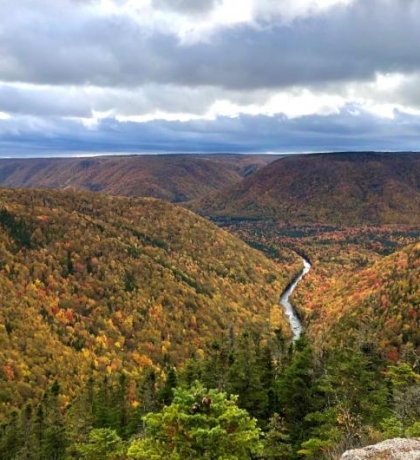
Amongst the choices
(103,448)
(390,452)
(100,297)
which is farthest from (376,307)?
(390,452)

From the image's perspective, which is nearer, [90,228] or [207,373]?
[207,373]

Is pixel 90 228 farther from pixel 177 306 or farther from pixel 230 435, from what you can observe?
pixel 230 435

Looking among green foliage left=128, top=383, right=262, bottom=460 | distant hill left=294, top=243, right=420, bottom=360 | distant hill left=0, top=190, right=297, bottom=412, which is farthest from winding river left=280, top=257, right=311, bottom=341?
green foliage left=128, top=383, right=262, bottom=460

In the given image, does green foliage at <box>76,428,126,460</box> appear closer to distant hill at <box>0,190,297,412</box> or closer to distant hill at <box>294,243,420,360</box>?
distant hill at <box>294,243,420,360</box>

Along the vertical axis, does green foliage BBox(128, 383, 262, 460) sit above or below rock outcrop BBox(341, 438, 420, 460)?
below

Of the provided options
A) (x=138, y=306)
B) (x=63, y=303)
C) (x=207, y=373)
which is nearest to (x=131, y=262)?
(x=138, y=306)

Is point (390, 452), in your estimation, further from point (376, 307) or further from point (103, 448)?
point (376, 307)

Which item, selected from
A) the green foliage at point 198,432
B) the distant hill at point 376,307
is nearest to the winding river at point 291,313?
the distant hill at point 376,307

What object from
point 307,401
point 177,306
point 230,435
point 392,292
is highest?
point 230,435
